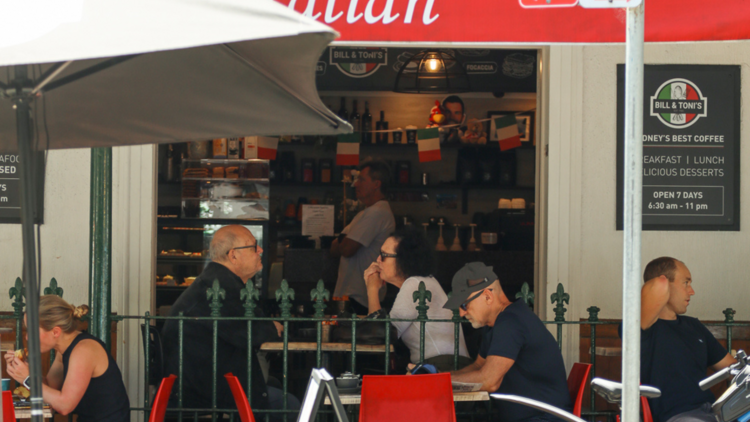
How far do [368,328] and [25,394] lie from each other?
5.88ft

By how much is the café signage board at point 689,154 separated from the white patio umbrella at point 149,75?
8.05ft

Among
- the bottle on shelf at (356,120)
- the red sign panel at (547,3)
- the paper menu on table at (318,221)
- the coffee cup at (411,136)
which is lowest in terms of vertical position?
the paper menu on table at (318,221)

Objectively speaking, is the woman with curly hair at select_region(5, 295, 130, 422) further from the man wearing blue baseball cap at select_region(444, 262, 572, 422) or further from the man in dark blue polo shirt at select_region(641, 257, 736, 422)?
the man in dark blue polo shirt at select_region(641, 257, 736, 422)

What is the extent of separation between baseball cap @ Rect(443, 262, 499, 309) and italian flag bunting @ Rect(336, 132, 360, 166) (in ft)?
15.9

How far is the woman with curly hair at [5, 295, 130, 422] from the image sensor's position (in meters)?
3.27

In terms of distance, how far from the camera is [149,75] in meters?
2.52

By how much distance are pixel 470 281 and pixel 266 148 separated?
4714 mm

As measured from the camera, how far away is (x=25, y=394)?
11.2 feet

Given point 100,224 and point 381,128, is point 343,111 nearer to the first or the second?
point 381,128

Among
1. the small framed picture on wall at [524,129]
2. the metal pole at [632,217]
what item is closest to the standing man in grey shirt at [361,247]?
the small framed picture on wall at [524,129]

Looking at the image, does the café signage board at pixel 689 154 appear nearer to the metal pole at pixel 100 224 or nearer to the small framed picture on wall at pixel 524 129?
the metal pole at pixel 100 224

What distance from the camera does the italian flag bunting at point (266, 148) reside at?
25.8ft

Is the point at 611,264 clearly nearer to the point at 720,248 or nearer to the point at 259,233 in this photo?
the point at 720,248

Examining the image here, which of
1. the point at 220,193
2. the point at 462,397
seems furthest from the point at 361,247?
the point at 462,397
